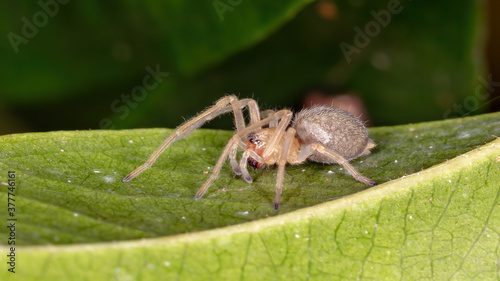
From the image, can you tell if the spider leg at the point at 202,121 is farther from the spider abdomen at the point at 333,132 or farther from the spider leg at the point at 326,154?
the spider leg at the point at 326,154

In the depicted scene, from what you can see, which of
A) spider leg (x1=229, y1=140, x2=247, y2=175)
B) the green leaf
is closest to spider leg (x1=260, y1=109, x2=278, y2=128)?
spider leg (x1=229, y1=140, x2=247, y2=175)

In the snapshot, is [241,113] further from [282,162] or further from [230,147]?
[282,162]

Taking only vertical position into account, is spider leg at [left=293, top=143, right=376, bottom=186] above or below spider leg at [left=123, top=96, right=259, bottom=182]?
below

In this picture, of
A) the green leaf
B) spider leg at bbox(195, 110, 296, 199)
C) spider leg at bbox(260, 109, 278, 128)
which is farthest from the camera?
spider leg at bbox(260, 109, 278, 128)

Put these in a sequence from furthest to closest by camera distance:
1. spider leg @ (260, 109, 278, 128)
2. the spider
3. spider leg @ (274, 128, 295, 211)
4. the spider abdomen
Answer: spider leg @ (260, 109, 278, 128)
the spider abdomen
the spider
spider leg @ (274, 128, 295, 211)

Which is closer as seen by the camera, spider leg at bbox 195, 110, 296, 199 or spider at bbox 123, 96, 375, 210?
Result: spider leg at bbox 195, 110, 296, 199

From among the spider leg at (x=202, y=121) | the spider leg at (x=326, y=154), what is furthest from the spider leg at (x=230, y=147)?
the spider leg at (x=326, y=154)

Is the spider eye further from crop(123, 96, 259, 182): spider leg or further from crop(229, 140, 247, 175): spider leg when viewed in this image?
crop(229, 140, 247, 175): spider leg
